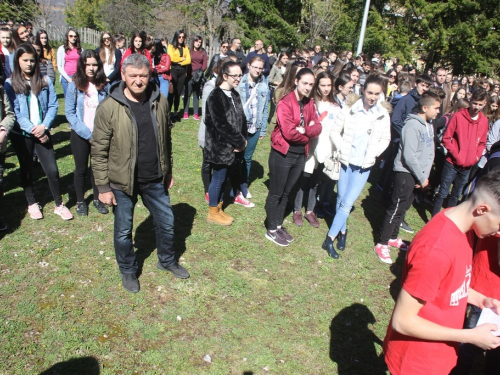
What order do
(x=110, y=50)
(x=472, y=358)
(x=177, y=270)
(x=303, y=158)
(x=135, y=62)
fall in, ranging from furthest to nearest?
(x=110, y=50) < (x=303, y=158) < (x=177, y=270) < (x=135, y=62) < (x=472, y=358)

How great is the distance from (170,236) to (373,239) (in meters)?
3.23

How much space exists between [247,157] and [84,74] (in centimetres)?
268

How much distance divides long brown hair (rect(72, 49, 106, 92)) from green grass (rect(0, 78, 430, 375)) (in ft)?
5.75

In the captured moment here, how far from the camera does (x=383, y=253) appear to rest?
17.1 feet

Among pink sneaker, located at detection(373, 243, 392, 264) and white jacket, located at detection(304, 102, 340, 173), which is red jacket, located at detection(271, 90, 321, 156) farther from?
pink sneaker, located at detection(373, 243, 392, 264)

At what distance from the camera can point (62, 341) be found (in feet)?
10.7

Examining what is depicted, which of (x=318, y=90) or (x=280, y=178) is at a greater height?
(x=318, y=90)

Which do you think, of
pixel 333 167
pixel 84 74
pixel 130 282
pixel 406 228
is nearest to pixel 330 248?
pixel 333 167

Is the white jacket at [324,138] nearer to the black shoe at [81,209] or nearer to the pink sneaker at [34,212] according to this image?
the black shoe at [81,209]

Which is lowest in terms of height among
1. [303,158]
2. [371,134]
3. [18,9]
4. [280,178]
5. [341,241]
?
[341,241]

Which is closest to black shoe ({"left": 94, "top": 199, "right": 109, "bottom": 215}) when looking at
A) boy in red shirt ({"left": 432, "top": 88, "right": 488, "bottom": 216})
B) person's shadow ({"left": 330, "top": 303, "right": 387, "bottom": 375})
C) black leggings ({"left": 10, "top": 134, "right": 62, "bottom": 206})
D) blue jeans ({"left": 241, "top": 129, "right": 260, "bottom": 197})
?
black leggings ({"left": 10, "top": 134, "right": 62, "bottom": 206})

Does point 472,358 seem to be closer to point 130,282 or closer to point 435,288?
point 435,288

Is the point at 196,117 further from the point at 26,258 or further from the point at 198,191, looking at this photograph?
the point at 26,258

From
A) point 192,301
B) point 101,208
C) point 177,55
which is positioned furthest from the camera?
→ point 177,55
